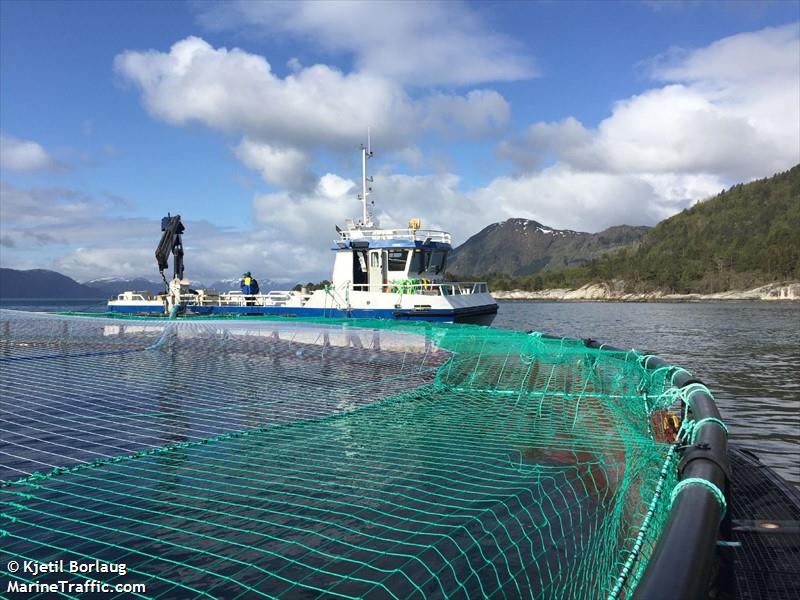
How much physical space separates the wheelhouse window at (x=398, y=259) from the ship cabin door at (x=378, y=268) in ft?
0.90

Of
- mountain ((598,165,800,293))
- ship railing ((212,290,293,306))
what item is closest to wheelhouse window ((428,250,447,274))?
ship railing ((212,290,293,306))

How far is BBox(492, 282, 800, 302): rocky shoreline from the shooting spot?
123125mm

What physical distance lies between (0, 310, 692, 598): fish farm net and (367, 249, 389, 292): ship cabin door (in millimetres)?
13069

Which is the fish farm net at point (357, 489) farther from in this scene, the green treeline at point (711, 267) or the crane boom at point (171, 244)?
→ the green treeline at point (711, 267)

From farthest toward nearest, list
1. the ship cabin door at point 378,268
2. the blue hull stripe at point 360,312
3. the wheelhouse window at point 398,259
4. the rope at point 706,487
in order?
the ship cabin door at point 378,268, the wheelhouse window at point 398,259, the blue hull stripe at point 360,312, the rope at point 706,487

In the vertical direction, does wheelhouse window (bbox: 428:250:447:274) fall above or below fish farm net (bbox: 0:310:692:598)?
above

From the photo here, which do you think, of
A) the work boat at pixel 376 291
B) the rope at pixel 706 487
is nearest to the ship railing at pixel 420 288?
the work boat at pixel 376 291

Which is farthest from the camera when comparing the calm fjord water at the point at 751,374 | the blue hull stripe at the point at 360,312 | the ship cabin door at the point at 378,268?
the ship cabin door at the point at 378,268

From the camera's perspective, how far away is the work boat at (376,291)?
23.8 metres

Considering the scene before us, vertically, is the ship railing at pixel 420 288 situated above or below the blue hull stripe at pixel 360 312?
above

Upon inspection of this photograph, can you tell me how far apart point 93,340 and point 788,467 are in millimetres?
27435

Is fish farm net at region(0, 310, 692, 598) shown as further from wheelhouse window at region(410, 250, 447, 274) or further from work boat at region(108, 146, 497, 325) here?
wheelhouse window at region(410, 250, 447, 274)

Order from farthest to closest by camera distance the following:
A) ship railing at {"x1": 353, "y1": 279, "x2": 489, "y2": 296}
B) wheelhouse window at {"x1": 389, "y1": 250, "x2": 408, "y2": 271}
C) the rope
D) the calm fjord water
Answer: wheelhouse window at {"x1": 389, "y1": 250, "x2": 408, "y2": 271}, ship railing at {"x1": 353, "y1": 279, "x2": 489, "y2": 296}, the calm fjord water, the rope

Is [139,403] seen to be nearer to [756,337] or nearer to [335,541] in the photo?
[335,541]
